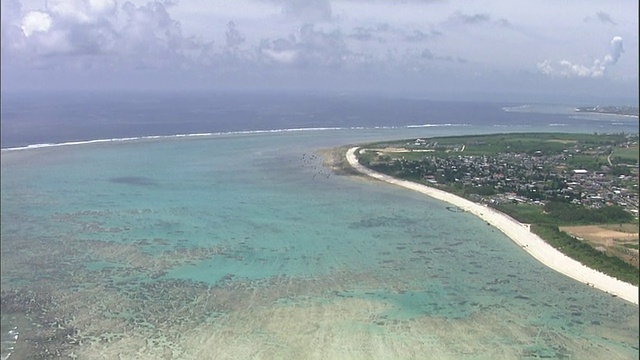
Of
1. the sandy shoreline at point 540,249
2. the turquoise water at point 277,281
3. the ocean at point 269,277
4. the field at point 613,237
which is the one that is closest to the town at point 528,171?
the sandy shoreline at point 540,249

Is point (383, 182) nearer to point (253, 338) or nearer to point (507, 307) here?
point (507, 307)

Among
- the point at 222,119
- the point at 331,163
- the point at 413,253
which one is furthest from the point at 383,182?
the point at 222,119

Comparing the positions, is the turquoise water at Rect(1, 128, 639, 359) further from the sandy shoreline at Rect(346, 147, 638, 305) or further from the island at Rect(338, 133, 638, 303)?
the island at Rect(338, 133, 638, 303)

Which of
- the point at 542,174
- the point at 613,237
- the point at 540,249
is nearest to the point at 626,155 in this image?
the point at 542,174

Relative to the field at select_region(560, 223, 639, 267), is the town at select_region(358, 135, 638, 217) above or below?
above

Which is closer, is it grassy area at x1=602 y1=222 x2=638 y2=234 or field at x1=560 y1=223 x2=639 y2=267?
field at x1=560 y1=223 x2=639 y2=267

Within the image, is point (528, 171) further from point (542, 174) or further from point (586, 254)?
point (586, 254)

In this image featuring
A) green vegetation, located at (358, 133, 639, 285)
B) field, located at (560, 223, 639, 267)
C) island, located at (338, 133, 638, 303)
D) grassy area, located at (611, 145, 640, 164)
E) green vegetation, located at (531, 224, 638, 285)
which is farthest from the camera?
grassy area, located at (611, 145, 640, 164)

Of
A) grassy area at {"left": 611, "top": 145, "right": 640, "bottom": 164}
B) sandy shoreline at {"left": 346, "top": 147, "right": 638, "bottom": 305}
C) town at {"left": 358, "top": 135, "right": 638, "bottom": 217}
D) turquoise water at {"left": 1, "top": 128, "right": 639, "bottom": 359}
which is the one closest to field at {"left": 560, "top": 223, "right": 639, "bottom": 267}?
sandy shoreline at {"left": 346, "top": 147, "right": 638, "bottom": 305}

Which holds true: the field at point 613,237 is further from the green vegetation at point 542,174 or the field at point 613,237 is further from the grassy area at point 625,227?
the green vegetation at point 542,174
